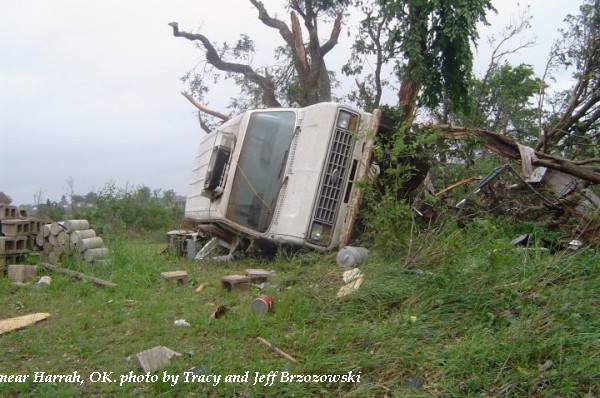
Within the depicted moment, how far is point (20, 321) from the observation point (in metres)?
4.54

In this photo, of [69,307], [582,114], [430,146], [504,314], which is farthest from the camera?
[582,114]

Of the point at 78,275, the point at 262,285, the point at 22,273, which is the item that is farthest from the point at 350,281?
the point at 22,273

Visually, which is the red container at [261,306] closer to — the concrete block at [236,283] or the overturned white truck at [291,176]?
the concrete block at [236,283]

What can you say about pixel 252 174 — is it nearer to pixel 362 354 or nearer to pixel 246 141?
pixel 246 141

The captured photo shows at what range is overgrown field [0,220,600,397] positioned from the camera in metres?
2.88

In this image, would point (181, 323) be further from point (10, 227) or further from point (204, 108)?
point (204, 108)

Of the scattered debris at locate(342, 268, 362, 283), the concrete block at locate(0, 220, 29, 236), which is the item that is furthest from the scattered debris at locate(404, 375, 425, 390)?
the concrete block at locate(0, 220, 29, 236)

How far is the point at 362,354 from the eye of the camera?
3.29 m

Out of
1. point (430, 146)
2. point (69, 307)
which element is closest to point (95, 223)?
point (69, 307)

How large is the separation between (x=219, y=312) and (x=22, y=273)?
313 cm

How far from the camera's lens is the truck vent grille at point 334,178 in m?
6.29

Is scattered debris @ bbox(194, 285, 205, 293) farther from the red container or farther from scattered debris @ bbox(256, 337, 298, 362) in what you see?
scattered debris @ bbox(256, 337, 298, 362)

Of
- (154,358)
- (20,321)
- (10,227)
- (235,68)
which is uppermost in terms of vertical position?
(235,68)

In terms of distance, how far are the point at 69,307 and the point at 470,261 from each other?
353cm
